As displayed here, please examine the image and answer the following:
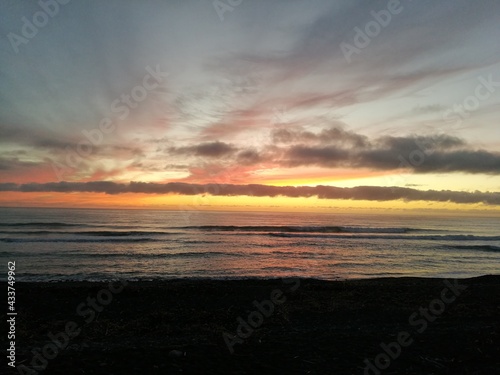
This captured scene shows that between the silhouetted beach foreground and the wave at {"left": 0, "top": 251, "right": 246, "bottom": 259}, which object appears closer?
the silhouetted beach foreground

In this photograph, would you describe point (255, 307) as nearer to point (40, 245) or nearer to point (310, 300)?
point (310, 300)

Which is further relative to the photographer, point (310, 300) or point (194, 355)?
point (310, 300)

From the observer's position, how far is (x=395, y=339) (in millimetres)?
8531

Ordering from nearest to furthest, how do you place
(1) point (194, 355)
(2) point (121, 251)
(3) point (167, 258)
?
(1) point (194, 355) < (3) point (167, 258) < (2) point (121, 251)

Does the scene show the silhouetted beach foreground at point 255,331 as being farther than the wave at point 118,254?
No

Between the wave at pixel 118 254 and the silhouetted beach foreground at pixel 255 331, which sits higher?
the silhouetted beach foreground at pixel 255 331

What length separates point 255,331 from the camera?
9305mm

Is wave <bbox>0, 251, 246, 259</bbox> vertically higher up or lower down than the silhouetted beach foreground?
lower down

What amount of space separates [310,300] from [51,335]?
9.24 m

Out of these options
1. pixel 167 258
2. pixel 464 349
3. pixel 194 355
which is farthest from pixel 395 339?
pixel 167 258

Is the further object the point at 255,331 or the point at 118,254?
the point at 118,254

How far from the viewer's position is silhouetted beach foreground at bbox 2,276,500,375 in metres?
6.78

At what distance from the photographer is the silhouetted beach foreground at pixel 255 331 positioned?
6.78 meters

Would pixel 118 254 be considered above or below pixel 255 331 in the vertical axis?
below
